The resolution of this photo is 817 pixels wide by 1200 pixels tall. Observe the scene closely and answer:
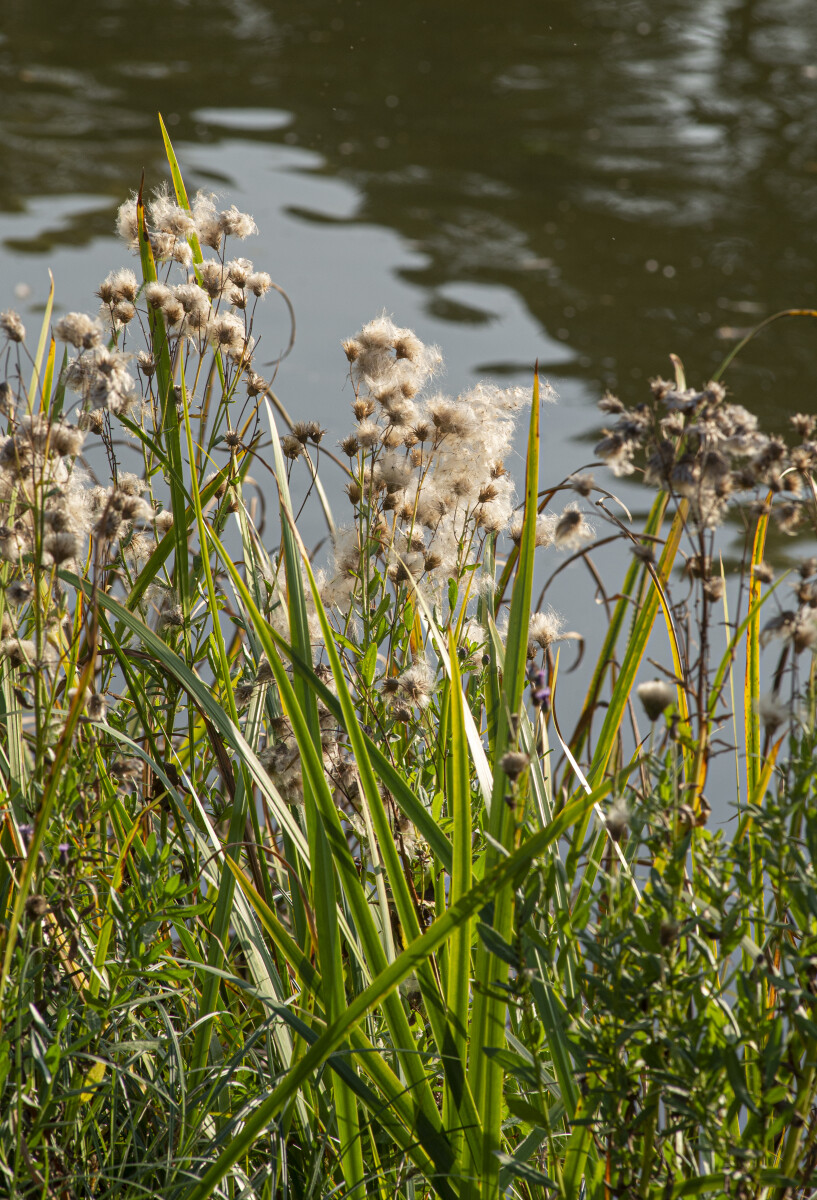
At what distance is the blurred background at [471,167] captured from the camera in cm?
357

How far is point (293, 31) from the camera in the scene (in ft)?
14.5

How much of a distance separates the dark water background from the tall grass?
6.36 ft

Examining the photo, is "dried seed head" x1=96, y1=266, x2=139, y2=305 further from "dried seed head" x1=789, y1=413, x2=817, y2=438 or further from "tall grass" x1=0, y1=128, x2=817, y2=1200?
"dried seed head" x1=789, y1=413, x2=817, y2=438

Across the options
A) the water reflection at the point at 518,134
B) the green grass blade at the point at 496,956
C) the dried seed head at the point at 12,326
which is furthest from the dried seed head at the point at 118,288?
the water reflection at the point at 518,134

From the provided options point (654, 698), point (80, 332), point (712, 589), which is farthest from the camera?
point (80, 332)

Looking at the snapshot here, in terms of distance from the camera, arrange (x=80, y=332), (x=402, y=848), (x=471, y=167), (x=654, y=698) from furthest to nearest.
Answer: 1. (x=471, y=167)
2. (x=402, y=848)
3. (x=80, y=332)
4. (x=654, y=698)

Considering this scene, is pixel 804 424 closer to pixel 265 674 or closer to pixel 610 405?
pixel 610 405

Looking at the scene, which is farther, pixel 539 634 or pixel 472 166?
pixel 472 166

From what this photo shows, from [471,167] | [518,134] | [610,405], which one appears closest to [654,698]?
[610,405]

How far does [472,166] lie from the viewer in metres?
4.12

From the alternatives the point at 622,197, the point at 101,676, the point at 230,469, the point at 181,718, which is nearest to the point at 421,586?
the point at 230,469

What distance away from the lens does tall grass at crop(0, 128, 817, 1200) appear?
0.76 m

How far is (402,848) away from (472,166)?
3.56 m

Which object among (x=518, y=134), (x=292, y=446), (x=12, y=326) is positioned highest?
(x=518, y=134)
